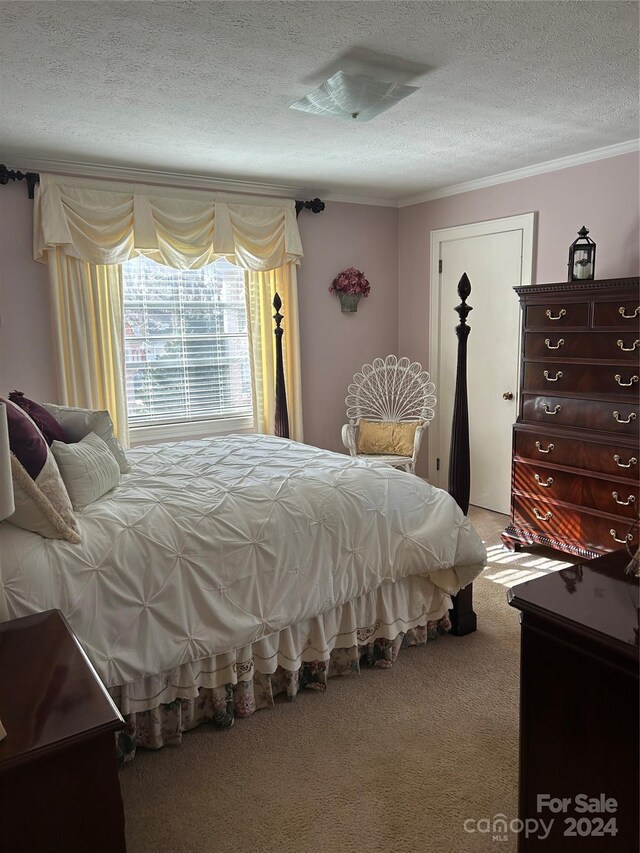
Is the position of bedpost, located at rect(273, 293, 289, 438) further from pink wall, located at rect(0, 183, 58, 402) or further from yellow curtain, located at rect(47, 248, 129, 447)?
pink wall, located at rect(0, 183, 58, 402)

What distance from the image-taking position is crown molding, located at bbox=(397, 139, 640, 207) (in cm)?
380

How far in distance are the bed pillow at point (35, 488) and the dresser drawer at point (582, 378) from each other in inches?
114

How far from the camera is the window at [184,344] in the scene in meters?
4.47

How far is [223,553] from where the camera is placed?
2.24 m

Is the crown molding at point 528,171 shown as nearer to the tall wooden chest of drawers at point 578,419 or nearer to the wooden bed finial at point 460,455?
the tall wooden chest of drawers at point 578,419

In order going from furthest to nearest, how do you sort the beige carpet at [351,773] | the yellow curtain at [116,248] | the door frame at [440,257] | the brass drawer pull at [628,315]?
1. the door frame at [440,257]
2. the yellow curtain at [116,248]
3. the brass drawer pull at [628,315]
4. the beige carpet at [351,773]

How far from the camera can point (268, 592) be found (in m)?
2.30

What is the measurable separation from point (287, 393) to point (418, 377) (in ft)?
3.67

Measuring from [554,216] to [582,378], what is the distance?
A: 1.34 m

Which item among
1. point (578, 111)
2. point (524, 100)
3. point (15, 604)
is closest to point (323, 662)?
point (15, 604)

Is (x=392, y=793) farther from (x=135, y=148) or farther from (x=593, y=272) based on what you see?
(x=135, y=148)

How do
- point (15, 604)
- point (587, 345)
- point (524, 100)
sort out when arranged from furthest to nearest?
point (587, 345) → point (524, 100) → point (15, 604)

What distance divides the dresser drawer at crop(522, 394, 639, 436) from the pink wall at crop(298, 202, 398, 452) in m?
1.87

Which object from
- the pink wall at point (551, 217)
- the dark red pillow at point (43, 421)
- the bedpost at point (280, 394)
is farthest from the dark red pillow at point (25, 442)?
the pink wall at point (551, 217)
